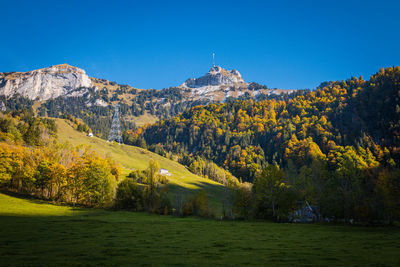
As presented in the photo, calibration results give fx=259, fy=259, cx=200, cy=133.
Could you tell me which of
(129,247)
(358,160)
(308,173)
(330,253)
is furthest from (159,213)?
(358,160)

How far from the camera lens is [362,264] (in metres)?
19.2

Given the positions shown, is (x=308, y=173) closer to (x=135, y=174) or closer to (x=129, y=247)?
(x=135, y=174)

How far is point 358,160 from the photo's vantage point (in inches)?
6201

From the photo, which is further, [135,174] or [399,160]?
[399,160]

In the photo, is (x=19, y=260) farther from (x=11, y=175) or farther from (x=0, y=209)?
(x=11, y=175)

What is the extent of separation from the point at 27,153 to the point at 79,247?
301 ft

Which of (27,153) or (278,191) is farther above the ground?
(27,153)

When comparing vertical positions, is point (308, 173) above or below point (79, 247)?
above

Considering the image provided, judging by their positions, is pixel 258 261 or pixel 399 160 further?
pixel 399 160

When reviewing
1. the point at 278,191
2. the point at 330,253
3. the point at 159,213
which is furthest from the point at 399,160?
the point at 330,253

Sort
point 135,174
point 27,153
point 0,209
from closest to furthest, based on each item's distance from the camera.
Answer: point 0,209 < point 27,153 < point 135,174

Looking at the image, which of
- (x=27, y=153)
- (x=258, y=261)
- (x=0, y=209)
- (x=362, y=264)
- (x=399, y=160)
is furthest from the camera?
(x=399, y=160)

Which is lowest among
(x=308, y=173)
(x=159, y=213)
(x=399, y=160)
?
(x=159, y=213)

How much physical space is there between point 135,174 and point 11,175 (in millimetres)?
57760
